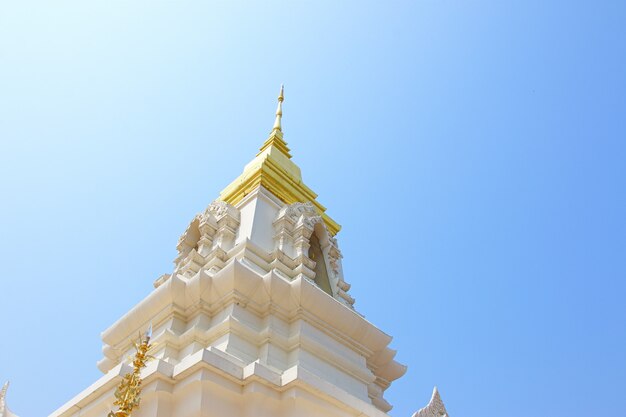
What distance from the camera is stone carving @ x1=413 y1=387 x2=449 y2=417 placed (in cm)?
909

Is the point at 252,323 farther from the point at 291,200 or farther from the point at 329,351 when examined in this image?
the point at 291,200

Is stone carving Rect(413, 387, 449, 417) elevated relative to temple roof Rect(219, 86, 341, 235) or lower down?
lower down

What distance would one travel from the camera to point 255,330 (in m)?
10.4

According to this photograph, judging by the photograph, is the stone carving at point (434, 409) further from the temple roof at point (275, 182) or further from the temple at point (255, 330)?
the temple roof at point (275, 182)

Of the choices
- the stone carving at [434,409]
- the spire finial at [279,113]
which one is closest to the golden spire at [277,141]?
the spire finial at [279,113]

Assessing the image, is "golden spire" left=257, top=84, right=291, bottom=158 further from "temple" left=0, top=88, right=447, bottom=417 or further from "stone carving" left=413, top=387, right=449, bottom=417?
"stone carving" left=413, top=387, right=449, bottom=417

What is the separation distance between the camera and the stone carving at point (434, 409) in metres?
9.09

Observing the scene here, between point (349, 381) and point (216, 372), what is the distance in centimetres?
370

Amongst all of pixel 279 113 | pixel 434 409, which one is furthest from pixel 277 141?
pixel 434 409

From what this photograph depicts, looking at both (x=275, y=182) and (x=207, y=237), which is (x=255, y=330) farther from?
(x=275, y=182)

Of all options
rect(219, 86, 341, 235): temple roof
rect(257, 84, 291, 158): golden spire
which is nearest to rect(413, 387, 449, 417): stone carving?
rect(219, 86, 341, 235): temple roof

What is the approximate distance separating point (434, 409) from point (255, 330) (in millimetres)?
3360

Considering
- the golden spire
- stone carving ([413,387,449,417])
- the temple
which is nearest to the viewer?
the temple

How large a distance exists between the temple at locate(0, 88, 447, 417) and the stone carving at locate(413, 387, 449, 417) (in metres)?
0.02
